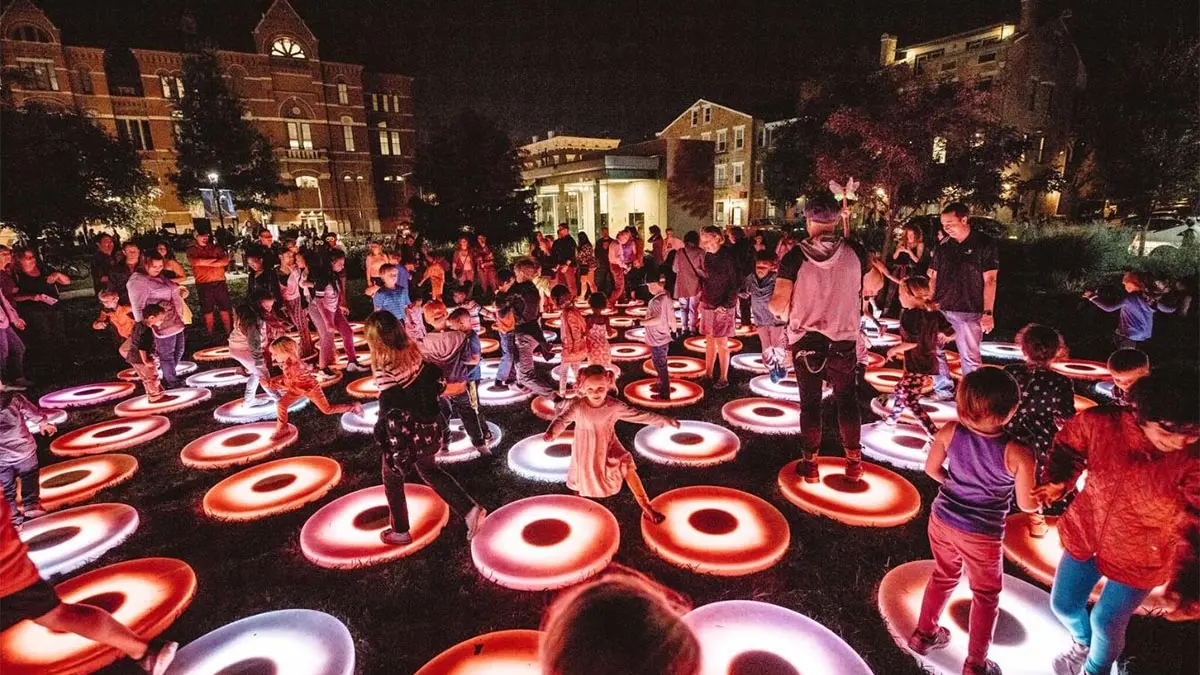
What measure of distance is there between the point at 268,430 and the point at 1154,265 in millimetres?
21630

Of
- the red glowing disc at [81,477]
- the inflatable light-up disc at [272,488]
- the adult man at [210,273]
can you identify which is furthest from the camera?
the adult man at [210,273]

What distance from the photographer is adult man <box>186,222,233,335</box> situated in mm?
10922

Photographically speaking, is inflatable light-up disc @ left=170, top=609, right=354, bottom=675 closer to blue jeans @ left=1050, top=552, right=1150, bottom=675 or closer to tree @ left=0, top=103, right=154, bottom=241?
blue jeans @ left=1050, top=552, right=1150, bottom=675

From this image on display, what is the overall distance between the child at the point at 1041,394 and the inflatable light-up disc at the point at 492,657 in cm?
377

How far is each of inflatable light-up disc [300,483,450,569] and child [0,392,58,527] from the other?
7.32ft

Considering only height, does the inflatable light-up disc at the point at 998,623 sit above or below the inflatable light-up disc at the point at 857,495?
below

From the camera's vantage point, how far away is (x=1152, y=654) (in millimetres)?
3270

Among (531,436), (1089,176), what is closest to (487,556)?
(531,436)

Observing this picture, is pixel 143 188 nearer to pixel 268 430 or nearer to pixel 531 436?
pixel 268 430

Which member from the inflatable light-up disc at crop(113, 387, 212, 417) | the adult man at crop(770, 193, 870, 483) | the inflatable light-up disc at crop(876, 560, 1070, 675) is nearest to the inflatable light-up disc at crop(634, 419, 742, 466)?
the adult man at crop(770, 193, 870, 483)

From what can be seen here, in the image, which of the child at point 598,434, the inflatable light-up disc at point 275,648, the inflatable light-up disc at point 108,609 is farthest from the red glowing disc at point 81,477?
the child at point 598,434

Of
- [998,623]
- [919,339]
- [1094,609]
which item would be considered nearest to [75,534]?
[998,623]

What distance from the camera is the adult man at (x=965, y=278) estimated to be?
6035mm

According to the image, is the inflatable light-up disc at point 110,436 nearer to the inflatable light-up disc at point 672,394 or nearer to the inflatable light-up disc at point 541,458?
the inflatable light-up disc at point 541,458
